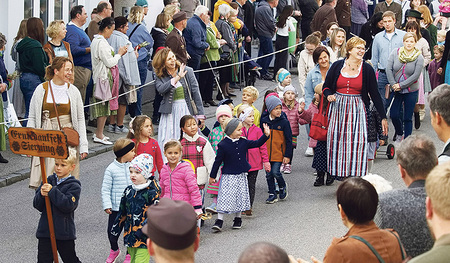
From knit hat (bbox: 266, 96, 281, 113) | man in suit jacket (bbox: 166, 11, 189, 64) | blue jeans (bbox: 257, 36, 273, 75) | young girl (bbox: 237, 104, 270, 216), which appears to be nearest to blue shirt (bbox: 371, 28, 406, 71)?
man in suit jacket (bbox: 166, 11, 189, 64)

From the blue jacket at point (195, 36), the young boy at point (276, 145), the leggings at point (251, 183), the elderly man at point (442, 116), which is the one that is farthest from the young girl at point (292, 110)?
the elderly man at point (442, 116)

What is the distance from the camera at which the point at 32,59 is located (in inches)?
488

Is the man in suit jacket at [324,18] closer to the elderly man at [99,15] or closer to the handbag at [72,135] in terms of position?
the elderly man at [99,15]

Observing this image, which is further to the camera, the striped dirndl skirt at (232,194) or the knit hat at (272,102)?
the knit hat at (272,102)

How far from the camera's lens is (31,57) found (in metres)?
12.4

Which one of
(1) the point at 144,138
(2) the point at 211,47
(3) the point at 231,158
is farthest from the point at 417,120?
(1) the point at 144,138

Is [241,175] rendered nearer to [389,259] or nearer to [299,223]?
[299,223]

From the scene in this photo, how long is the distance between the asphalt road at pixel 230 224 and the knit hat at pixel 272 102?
1.21 metres

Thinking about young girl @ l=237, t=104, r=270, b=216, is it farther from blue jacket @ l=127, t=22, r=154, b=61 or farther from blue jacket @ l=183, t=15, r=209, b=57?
blue jacket @ l=183, t=15, r=209, b=57

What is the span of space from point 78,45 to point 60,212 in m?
6.51

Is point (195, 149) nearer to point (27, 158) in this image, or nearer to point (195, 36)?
point (27, 158)

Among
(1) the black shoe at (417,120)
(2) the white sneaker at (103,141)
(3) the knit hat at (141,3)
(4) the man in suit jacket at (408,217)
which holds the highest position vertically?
(3) the knit hat at (141,3)

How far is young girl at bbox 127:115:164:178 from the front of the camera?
9227mm

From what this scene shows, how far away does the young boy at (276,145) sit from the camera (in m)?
10.5
